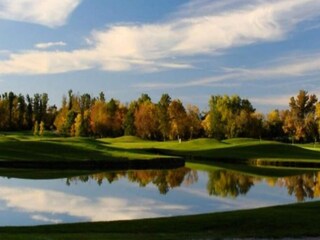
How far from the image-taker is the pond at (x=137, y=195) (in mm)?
25938

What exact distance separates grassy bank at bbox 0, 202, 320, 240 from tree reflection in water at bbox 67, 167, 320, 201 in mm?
12928

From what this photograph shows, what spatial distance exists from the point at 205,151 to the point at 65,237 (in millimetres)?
60454

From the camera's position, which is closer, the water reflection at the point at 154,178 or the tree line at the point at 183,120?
the water reflection at the point at 154,178

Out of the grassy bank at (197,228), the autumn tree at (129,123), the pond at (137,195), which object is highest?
the autumn tree at (129,123)

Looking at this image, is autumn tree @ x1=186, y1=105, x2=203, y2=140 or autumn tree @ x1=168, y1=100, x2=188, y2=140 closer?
autumn tree @ x1=168, y1=100, x2=188, y2=140

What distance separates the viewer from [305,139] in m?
122

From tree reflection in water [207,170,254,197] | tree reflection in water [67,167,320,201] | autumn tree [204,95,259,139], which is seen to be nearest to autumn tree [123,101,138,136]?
autumn tree [204,95,259,139]

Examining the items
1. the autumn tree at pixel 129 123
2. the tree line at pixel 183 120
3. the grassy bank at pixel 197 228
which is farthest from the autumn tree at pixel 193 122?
the grassy bank at pixel 197 228

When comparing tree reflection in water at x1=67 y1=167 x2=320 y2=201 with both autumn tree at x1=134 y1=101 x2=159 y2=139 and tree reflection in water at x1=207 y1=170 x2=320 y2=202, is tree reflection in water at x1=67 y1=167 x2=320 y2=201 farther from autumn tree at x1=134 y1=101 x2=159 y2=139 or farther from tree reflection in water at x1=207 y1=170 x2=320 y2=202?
autumn tree at x1=134 y1=101 x2=159 y2=139

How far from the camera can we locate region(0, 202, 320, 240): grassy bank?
1666 cm

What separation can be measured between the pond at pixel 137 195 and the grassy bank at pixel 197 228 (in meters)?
4.73

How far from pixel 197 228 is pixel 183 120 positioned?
8789 cm

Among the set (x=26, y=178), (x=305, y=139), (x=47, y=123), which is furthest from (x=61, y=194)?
(x=47, y=123)

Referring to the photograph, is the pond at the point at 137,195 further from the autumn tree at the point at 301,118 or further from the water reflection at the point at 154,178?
the autumn tree at the point at 301,118
